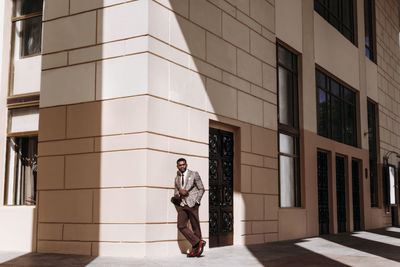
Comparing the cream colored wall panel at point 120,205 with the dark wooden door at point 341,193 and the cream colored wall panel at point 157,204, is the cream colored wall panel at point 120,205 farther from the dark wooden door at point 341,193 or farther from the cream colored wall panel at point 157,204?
the dark wooden door at point 341,193

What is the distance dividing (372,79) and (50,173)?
720 inches

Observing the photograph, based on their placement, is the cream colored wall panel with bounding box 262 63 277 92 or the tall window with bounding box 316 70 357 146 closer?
the cream colored wall panel with bounding box 262 63 277 92

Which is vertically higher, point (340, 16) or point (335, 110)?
point (340, 16)

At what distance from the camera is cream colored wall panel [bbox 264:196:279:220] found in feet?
49.0

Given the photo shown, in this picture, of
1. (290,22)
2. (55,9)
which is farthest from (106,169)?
(290,22)

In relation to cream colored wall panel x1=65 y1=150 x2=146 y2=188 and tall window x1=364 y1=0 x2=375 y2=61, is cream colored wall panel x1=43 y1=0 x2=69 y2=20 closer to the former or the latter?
cream colored wall panel x1=65 y1=150 x2=146 y2=188

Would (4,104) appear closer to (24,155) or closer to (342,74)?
(24,155)

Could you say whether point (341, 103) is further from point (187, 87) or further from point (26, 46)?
point (26, 46)

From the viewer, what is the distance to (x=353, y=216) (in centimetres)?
2198

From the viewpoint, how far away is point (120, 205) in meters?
10.8

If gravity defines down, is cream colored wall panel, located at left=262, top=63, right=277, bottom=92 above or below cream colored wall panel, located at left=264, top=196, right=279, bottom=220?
above

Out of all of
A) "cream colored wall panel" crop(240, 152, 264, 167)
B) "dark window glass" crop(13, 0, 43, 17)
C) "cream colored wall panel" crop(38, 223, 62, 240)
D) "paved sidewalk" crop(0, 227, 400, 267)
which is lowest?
"paved sidewalk" crop(0, 227, 400, 267)

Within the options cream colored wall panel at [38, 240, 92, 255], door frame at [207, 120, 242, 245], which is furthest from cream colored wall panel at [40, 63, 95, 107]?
door frame at [207, 120, 242, 245]

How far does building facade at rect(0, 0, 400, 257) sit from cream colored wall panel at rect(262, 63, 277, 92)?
0.22ft
